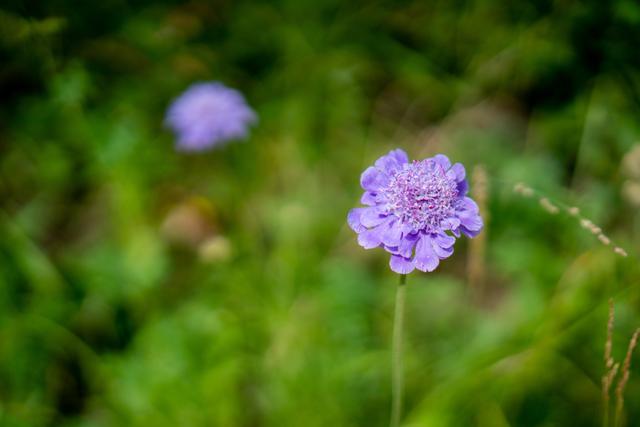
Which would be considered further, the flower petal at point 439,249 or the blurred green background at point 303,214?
the blurred green background at point 303,214

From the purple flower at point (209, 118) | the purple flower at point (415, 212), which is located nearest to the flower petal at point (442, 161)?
the purple flower at point (415, 212)

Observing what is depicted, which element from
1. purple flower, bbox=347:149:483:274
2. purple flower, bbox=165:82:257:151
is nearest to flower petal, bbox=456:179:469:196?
purple flower, bbox=347:149:483:274

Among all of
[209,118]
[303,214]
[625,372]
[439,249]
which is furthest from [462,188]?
[209,118]

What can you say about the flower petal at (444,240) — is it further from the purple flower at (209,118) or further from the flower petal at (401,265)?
the purple flower at (209,118)

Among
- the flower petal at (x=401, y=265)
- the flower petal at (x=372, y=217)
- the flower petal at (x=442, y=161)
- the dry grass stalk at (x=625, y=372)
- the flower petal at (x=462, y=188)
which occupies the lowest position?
the dry grass stalk at (x=625, y=372)

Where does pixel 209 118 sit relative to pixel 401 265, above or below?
above

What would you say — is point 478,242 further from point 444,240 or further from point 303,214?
point 303,214
